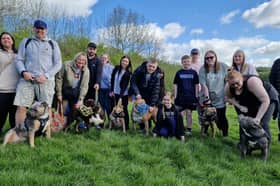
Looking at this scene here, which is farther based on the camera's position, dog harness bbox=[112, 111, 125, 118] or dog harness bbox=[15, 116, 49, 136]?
dog harness bbox=[112, 111, 125, 118]

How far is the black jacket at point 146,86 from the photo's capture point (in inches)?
257

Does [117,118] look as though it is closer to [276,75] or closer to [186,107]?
[186,107]

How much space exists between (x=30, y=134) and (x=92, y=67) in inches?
94.4

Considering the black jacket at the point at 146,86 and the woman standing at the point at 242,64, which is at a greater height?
the woman standing at the point at 242,64

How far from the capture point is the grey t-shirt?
629 cm

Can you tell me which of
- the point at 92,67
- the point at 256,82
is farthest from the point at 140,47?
the point at 256,82

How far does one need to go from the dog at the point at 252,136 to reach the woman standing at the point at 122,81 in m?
2.98

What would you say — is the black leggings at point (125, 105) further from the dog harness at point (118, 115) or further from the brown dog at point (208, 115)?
the brown dog at point (208, 115)

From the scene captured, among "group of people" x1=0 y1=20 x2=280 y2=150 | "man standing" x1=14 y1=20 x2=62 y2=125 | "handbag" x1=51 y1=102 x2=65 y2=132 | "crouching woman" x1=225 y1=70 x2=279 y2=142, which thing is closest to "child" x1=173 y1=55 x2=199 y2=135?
"group of people" x1=0 y1=20 x2=280 y2=150

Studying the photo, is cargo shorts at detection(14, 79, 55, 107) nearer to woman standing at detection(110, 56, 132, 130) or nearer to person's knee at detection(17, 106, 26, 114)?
person's knee at detection(17, 106, 26, 114)

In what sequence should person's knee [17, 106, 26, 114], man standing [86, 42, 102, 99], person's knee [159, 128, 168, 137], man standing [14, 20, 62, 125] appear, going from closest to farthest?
man standing [14, 20, 62, 125] → person's knee [17, 106, 26, 114] → person's knee [159, 128, 168, 137] → man standing [86, 42, 102, 99]

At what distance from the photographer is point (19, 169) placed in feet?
12.2

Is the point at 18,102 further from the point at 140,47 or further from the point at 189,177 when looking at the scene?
the point at 140,47

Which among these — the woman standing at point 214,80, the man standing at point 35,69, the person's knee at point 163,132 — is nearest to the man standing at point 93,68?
the man standing at point 35,69
